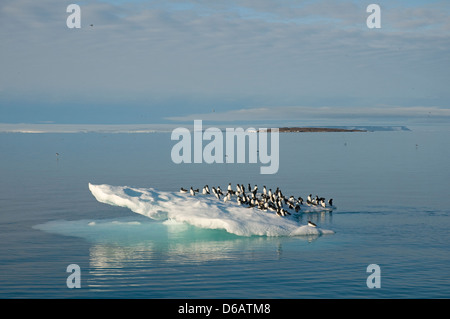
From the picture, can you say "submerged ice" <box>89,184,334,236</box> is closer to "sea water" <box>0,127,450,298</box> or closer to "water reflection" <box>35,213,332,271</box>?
"water reflection" <box>35,213,332,271</box>

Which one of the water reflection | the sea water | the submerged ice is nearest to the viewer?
the sea water

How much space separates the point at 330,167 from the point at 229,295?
67.9m

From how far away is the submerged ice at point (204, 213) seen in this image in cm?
3397

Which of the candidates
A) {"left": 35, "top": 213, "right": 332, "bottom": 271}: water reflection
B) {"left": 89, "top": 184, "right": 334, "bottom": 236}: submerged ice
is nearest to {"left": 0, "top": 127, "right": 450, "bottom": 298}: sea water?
{"left": 35, "top": 213, "right": 332, "bottom": 271}: water reflection

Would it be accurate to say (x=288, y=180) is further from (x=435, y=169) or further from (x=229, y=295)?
(x=229, y=295)

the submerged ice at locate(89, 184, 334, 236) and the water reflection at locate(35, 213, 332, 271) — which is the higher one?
the submerged ice at locate(89, 184, 334, 236)

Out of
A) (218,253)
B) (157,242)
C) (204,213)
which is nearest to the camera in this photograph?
(218,253)

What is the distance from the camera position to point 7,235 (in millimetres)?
36812

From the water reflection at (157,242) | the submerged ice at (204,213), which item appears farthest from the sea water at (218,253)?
the submerged ice at (204,213)

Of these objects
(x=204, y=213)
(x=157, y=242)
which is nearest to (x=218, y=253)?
(x=204, y=213)

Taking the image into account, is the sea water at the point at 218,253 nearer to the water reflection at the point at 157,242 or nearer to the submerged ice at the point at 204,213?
the water reflection at the point at 157,242

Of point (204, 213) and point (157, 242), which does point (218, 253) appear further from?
point (157, 242)

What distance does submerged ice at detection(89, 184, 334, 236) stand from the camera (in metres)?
34.0

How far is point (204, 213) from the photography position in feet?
114
